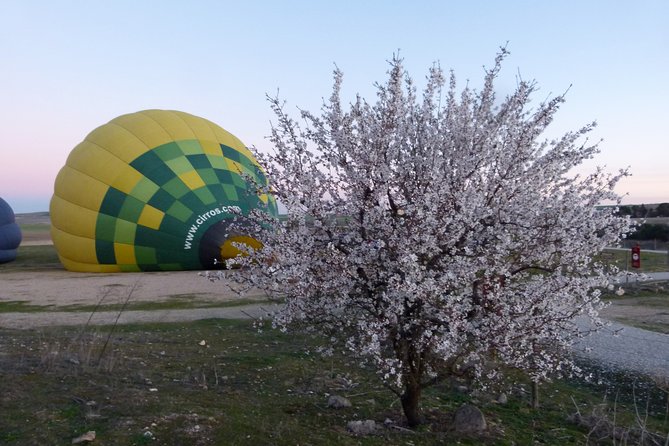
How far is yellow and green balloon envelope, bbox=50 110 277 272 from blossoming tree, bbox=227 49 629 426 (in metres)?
17.4

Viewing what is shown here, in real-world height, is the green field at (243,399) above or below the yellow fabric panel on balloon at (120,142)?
below

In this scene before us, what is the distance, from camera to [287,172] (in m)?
6.27

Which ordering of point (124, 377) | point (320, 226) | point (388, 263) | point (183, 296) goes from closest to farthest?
point (388, 263) → point (320, 226) → point (124, 377) → point (183, 296)

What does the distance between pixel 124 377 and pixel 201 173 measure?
55.9 feet

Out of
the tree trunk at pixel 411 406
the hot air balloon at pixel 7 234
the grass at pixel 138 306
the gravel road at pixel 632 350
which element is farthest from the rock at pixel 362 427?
the hot air balloon at pixel 7 234

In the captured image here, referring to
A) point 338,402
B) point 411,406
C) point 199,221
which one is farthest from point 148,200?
point 411,406

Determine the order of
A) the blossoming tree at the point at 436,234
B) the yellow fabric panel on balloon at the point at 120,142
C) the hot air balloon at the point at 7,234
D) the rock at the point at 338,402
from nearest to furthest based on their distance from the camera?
the blossoming tree at the point at 436,234
the rock at the point at 338,402
the yellow fabric panel on balloon at the point at 120,142
the hot air balloon at the point at 7,234

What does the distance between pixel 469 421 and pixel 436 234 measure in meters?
2.81

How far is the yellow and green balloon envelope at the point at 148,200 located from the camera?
24.3 meters

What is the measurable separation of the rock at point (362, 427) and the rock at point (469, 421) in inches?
41.0

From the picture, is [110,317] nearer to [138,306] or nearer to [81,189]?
[138,306]

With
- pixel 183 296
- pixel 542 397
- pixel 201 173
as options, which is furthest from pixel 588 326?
pixel 201 173

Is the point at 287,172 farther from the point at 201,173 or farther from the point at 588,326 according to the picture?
the point at 201,173

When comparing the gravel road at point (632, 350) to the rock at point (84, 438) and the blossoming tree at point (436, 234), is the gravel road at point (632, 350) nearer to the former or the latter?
the blossoming tree at point (436, 234)
